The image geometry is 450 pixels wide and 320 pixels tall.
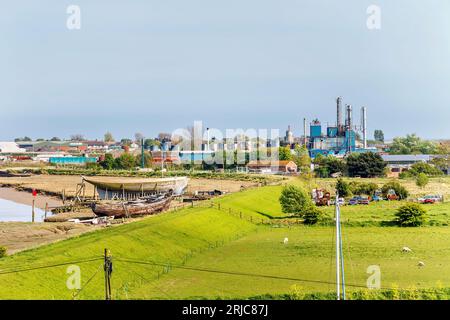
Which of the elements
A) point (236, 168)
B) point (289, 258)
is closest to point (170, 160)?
point (236, 168)

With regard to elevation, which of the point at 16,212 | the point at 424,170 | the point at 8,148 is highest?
the point at 8,148

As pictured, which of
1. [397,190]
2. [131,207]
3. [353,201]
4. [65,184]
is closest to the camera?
[131,207]

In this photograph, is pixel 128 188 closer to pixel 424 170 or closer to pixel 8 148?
pixel 424 170

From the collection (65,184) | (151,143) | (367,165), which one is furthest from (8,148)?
(367,165)

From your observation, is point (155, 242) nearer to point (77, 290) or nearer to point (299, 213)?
point (77, 290)

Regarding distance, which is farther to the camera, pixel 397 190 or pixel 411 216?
pixel 397 190

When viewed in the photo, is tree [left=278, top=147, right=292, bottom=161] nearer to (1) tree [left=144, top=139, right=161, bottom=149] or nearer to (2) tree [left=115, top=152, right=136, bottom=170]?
(2) tree [left=115, top=152, right=136, bottom=170]

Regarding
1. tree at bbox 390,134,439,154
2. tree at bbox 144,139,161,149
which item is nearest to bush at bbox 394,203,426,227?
tree at bbox 390,134,439,154

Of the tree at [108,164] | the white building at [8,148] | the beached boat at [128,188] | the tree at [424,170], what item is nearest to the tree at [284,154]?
the tree at [424,170]
